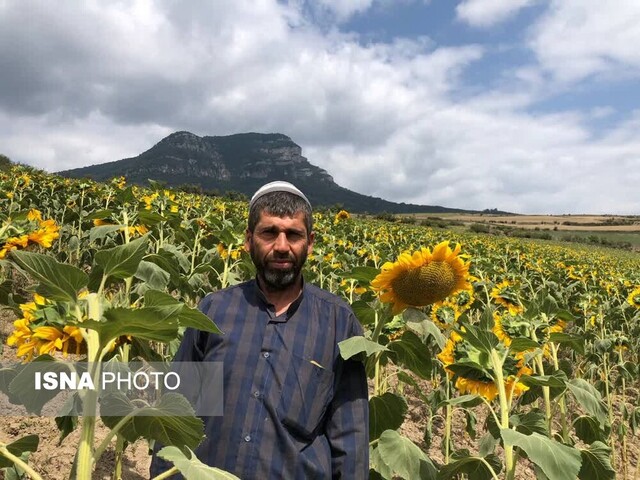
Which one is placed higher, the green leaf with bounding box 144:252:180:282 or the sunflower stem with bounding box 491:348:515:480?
the green leaf with bounding box 144:252:180:282

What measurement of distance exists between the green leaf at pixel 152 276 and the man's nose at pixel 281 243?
897 mm

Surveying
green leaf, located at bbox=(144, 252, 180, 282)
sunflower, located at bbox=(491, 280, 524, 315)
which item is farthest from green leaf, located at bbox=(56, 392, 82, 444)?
sunflower, located at bbox=(491, 280, 524, 315)

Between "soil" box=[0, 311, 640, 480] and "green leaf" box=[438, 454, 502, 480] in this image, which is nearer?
"green leaf" box=[438, 454, 502, 480]

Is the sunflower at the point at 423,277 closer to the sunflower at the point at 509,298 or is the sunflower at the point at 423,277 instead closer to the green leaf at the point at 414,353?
the green leaf at the point at 414,353

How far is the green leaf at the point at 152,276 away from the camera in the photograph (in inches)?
92.9

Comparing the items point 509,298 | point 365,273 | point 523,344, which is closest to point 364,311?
point 365,273

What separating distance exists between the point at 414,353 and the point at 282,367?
0.58 metres

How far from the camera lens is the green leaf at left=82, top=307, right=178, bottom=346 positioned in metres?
0.99

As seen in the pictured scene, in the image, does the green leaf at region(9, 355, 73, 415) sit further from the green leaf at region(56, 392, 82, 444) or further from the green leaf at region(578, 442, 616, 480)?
the green leaf at region(578, 442, 616, 480)

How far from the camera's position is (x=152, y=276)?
2375mm

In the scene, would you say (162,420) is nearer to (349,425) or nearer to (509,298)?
(349,425)

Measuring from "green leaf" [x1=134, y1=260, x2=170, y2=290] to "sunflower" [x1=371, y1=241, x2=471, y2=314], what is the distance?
3.73ft

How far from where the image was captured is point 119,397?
1229 millimetres

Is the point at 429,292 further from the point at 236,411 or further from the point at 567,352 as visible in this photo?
the point at 567,352
